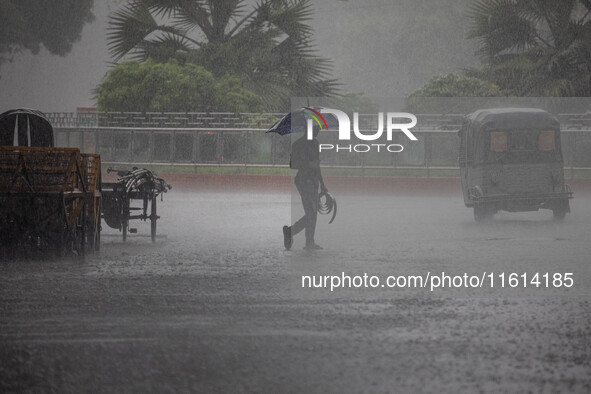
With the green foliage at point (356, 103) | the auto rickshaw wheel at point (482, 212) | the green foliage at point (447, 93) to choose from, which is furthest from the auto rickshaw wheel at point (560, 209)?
the green foliage at point (356, 103)

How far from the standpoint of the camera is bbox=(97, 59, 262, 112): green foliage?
41250 millimetres

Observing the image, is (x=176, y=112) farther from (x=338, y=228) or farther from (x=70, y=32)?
(x=338, y=228)

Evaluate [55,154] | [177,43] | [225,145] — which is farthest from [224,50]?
[55,154]

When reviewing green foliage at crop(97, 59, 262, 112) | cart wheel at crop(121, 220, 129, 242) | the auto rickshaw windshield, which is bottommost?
cart wheel at crop(121, 220, 129, 242)

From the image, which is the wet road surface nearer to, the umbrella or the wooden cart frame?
the wooden cart frame

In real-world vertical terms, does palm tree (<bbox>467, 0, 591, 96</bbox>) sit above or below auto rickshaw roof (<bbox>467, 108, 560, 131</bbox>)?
above

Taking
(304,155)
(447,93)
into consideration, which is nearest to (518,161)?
(304,155)

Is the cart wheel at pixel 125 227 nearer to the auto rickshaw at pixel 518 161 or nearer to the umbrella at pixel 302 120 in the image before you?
the umbrella at pixel 302 120

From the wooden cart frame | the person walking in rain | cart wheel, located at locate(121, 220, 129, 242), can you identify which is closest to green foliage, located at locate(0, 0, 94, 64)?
cart wheel, located at locate(121, 220, 129, 242)

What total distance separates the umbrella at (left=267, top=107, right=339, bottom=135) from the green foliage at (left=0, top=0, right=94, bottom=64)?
43.8 m

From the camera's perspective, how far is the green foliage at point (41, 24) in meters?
53.6

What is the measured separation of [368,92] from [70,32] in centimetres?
3136

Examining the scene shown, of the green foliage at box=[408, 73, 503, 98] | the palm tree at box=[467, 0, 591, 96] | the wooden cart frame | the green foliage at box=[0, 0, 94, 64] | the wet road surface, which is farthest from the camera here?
the green foliage at box=[0, 0, 94, 64]

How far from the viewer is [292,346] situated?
22.2ft
